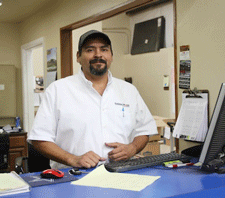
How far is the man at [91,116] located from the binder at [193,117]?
0.21 meters

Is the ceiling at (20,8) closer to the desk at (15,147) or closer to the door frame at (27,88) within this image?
the door frame at (27,88)

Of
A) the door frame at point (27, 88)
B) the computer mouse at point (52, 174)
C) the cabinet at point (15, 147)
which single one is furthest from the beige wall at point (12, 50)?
the computer mouse at point (52, 174)

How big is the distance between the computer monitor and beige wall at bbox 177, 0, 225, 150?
0.61 metres

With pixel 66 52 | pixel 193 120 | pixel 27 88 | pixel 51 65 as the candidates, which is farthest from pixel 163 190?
pixel 27 88

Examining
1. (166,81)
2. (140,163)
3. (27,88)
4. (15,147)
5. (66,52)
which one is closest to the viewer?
(140,163)

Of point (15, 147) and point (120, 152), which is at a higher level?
point (120, 152)

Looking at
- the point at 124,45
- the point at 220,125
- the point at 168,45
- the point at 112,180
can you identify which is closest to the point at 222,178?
the point at 220,125

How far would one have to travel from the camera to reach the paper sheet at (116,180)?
1.28 metres

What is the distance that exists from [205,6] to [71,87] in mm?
1007

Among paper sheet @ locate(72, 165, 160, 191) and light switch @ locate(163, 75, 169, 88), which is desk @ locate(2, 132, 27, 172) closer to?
light switch @ locate(163, 75, 169, 88)

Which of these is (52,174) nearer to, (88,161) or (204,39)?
(88,161)

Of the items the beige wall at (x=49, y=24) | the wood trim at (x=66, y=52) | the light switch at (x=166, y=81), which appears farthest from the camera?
the light switch at (x=166, y=81)

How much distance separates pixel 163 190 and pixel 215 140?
1.30ft

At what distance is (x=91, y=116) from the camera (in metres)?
2.01
